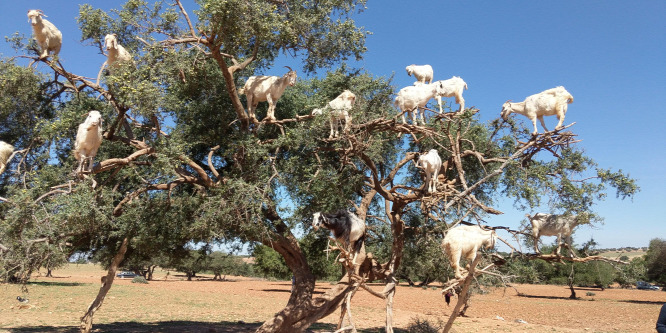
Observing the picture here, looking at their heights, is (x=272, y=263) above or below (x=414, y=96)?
below

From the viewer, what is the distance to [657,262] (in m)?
41.5

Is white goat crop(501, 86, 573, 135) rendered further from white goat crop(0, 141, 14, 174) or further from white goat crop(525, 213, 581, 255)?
white goat crop(0, 141, 14, 174)

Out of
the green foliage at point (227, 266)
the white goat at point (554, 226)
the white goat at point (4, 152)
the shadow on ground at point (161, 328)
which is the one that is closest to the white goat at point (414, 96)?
the white goat at point (554, 226)

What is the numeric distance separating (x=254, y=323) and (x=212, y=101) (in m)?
9.42

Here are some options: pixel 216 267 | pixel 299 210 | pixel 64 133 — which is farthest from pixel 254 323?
pixel 216 267

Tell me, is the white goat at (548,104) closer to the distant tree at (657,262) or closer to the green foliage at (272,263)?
the green foliage at (272,263)

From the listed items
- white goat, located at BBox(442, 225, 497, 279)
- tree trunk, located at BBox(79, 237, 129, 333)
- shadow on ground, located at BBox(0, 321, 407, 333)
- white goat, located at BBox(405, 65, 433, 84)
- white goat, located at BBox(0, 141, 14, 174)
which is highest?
white goat, located at BBox(405, 65, 433, 84)

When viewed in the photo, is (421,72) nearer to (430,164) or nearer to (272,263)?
(430,164)

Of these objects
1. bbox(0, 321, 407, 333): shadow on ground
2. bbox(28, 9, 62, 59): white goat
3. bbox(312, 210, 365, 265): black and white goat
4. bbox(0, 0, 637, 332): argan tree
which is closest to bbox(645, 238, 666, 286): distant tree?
bbox(0, 321, 407, 333): shadow on ground

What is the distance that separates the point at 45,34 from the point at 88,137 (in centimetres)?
271

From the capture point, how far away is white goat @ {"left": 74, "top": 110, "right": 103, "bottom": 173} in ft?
22.1

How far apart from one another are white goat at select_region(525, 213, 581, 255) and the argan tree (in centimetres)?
27

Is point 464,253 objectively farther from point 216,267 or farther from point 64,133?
point 216,267

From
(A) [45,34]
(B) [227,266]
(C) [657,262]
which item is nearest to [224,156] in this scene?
(A) [45,34]
